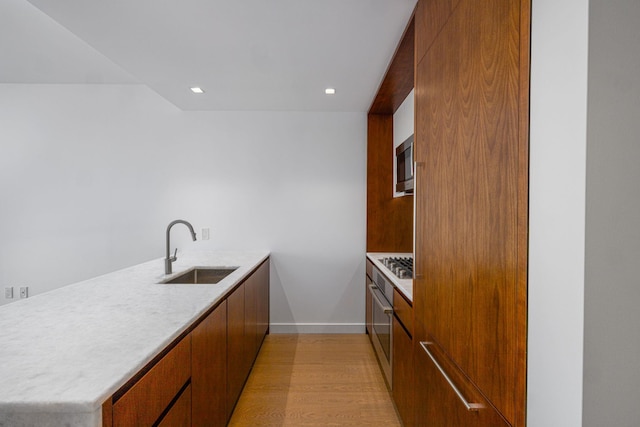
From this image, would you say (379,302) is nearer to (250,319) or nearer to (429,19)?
(250,319)

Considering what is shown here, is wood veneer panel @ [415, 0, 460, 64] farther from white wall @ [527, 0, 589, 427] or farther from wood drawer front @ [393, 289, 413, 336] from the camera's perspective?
wood drawer front @ [393, 289, 413, 336]

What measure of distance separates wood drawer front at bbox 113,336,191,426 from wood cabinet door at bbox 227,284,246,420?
0.60 m

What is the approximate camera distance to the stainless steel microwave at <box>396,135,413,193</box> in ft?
7.60

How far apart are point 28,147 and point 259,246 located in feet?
8.60

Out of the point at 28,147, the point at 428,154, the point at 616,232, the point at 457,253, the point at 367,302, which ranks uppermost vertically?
the point at 28,147

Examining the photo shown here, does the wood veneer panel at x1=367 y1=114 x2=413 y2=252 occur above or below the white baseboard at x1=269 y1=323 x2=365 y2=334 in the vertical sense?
above

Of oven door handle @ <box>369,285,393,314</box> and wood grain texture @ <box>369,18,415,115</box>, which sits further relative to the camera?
oven door handle @ <box>369,285,393,314</box>

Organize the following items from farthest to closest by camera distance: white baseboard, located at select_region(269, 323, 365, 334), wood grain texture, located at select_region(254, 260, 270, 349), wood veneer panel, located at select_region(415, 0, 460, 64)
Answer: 1. white baseboard, located at select_region(269, 323, 365, 334)
2. wood grain texture, located at select_region(254, 260, 270, 349)
3. wood veneer panel, located at select_region(415, 0, 460, 64)

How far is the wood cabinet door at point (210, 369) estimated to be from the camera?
1272mm

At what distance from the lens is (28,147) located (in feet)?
10.7

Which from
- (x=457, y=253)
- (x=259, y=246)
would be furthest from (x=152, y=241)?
(x=457, y=253)

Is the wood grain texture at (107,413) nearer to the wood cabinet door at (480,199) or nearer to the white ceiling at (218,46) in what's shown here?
the wood cabinet door at (480,199)

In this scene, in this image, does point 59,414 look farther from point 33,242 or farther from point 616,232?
point 33,242

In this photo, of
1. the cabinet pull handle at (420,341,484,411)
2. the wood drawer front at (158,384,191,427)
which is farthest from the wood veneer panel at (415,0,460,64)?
the wood drawer front at (158,384,191,427)
